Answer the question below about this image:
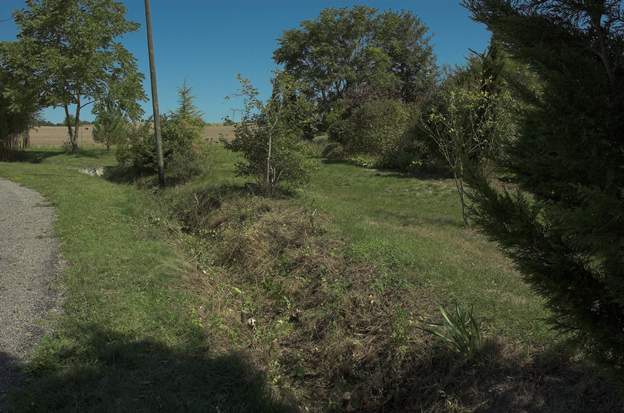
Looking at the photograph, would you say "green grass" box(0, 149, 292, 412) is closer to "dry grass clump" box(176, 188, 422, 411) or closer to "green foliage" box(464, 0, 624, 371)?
"dry grass clump" box(176, 188, 422, 411)

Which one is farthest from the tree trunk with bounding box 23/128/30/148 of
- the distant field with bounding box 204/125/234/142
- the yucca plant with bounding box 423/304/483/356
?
the yucca plant with bounding box 423/304/483/356

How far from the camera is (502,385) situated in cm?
407

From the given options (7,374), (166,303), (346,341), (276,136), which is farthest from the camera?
(276,136)

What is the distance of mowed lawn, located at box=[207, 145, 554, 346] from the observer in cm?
530

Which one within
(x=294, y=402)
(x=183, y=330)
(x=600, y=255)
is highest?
(x=600, y=255)

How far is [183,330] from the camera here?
541 cm

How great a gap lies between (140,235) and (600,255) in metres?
8.84

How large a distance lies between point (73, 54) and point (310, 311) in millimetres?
27805

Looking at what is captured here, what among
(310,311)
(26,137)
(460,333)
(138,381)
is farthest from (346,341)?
(26,137)

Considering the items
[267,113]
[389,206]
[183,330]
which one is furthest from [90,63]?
[183,330]

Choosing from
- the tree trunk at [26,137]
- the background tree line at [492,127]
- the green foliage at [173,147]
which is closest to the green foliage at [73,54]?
the background tree line at [492,127]

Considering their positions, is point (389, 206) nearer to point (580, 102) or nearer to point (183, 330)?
point (183, 330)

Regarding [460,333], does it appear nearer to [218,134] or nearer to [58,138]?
[218,134]

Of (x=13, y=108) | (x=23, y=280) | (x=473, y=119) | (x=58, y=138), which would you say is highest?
(x=13, y=108)
